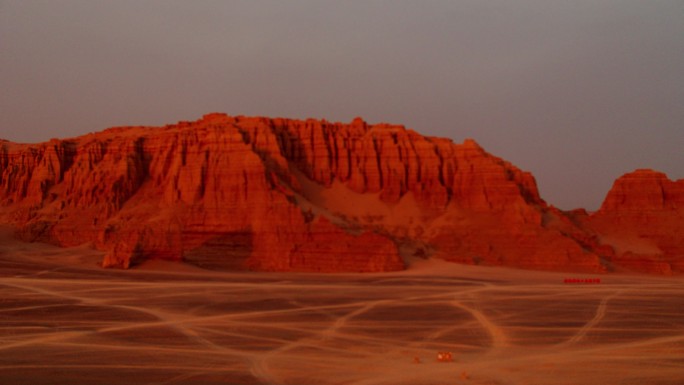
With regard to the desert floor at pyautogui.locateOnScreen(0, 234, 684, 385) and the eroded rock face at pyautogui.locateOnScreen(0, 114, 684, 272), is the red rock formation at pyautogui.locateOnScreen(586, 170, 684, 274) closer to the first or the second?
the eroded rock face at pyautogui.locateOnScreen(0, 114, 684, 272)

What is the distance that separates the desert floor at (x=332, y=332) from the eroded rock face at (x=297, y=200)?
935 centimetres

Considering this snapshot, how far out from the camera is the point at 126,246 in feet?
161

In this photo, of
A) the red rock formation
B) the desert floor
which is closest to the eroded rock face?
the red rock formation

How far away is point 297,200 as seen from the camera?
55.9m

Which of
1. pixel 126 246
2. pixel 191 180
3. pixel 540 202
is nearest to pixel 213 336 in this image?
pixel 126 246

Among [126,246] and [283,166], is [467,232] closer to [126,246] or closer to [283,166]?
[283,166]

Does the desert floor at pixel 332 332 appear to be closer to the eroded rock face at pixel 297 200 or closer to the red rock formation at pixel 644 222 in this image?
the eroded rock face at pixel 297 200

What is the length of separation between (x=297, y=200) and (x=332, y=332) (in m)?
35.2

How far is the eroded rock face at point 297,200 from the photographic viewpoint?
50844 millimetres

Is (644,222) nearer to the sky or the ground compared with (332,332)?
nearer to the sky

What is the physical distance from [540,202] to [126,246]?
133ft

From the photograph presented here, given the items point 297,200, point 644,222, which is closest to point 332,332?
point 297,200

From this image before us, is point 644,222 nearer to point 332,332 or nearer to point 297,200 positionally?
point 297,200

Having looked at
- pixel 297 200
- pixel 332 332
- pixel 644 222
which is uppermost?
pixel 297 200
